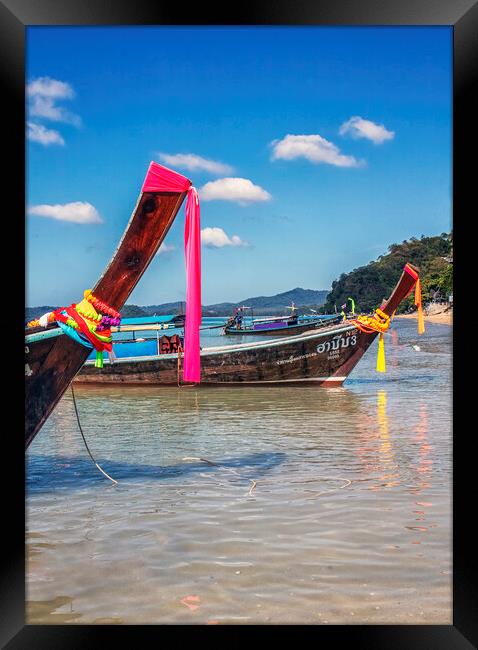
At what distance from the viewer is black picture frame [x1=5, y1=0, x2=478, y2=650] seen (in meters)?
2.96

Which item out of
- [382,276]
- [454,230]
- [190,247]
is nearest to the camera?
[454,230]

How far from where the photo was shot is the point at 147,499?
18.0ft

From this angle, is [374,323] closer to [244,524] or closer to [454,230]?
[244,524]

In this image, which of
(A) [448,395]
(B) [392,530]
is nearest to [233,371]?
(A) [448,395]

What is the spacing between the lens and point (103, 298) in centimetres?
487

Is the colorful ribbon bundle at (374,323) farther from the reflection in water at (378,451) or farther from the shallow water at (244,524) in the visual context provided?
the shallow water at (244,524)

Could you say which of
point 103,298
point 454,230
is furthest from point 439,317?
point 454,230

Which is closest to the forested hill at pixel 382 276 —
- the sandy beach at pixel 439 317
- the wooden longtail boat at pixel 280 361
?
the sandy beach at pixel 439 317

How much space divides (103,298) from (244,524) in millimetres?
1737

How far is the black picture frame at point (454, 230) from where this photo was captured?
296cm

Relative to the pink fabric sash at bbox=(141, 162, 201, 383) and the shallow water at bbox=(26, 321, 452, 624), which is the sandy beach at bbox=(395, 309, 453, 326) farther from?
the pink fabric sash at bbox=(141, 162, 201, 383)

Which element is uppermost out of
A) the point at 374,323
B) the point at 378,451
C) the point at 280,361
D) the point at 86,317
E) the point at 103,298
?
the point at 103,298
